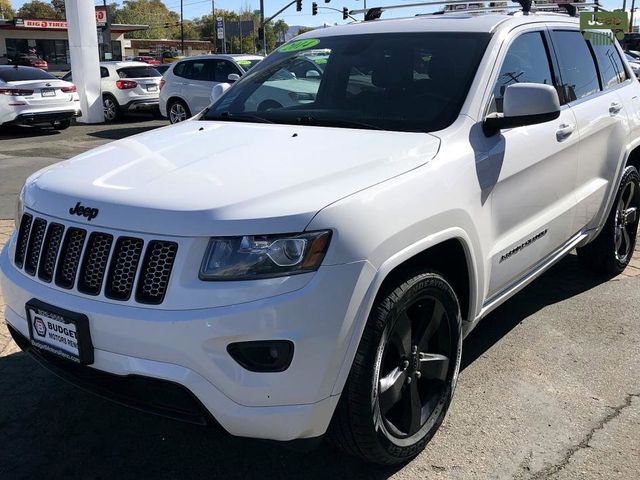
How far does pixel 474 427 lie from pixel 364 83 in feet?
5.97

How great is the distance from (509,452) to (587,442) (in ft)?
1.22

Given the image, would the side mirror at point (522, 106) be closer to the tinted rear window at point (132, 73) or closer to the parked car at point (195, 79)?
the parked car at point (195, 79)

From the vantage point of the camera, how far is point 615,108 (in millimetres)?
4508

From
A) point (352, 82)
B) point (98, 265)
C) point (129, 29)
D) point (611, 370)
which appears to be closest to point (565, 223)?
point (611, 370)

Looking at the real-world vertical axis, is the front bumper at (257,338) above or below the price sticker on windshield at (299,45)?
below

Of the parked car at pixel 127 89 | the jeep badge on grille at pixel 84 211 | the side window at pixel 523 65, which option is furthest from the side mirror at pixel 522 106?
the parked car at pixel 127 89

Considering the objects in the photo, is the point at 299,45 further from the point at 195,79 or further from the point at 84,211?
the point at 195,79

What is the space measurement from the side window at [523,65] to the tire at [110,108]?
1445 centimetres

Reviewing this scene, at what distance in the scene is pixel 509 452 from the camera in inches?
113

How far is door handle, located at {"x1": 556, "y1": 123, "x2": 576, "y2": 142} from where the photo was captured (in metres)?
3.68

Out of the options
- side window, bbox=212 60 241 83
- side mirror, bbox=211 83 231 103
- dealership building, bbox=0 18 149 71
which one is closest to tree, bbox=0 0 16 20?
dealership building, bbox=0 18 149 71

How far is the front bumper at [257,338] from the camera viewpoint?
2.16 metres

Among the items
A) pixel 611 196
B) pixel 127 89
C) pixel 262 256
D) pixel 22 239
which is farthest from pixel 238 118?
pixel 127 89

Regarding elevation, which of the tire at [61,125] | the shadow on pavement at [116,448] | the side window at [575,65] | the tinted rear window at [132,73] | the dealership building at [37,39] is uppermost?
the dealership building at [37,39]
